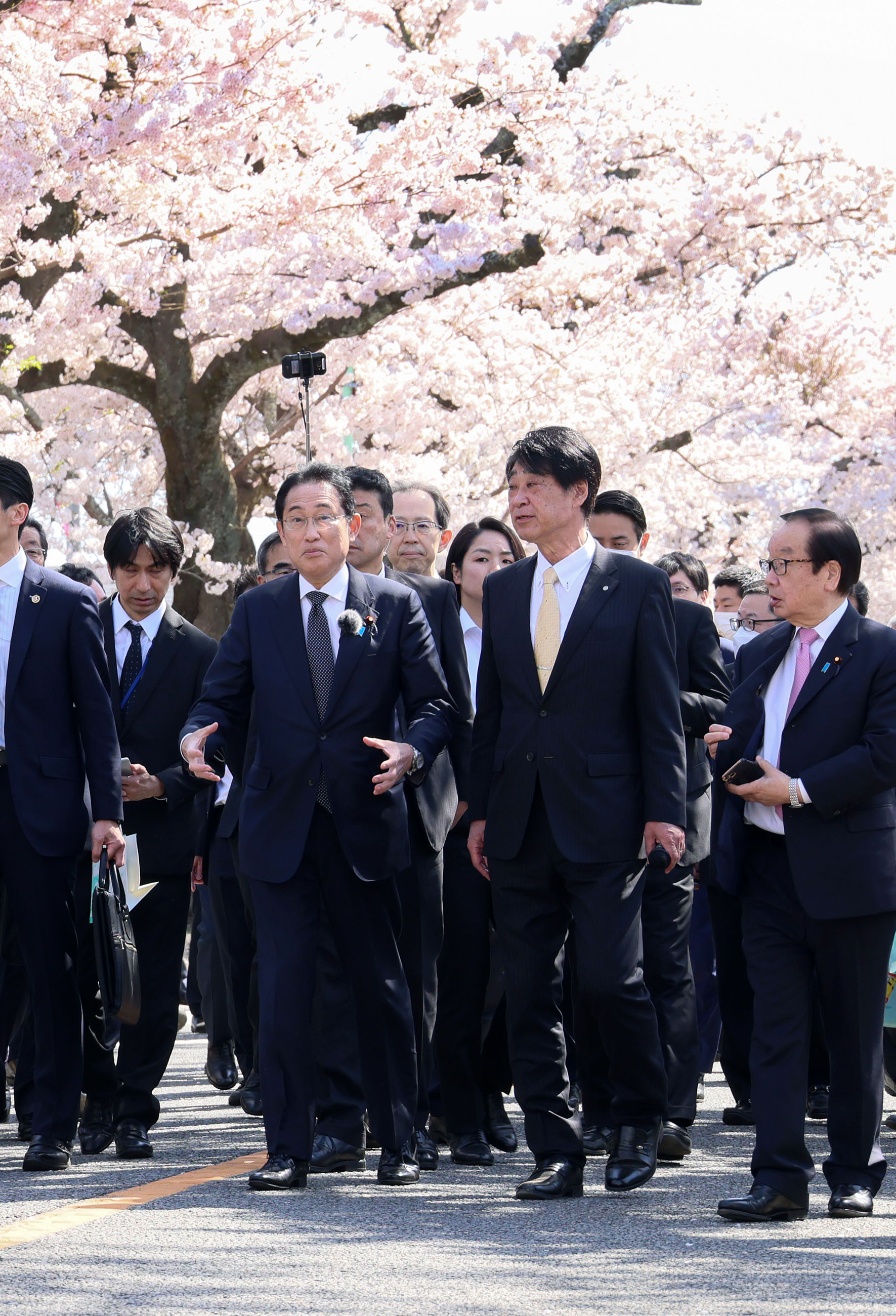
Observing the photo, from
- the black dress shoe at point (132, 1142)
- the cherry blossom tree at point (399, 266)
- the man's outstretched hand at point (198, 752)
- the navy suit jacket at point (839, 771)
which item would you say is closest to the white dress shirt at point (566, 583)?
the navy suit jacket at point (839, 771)

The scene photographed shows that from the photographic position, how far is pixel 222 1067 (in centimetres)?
803

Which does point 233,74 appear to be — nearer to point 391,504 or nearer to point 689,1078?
point 391,504

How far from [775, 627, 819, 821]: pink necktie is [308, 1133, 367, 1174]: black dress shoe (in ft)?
5.69

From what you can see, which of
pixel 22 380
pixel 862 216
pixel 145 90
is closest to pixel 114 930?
pixel 145 90

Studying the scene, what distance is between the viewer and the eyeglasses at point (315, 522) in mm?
5316

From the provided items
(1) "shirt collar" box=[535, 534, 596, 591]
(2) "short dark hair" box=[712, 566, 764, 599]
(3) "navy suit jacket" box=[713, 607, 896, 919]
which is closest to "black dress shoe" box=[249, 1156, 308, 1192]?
(3) "navy suit jacket" box=[713, 607, 896, 919]

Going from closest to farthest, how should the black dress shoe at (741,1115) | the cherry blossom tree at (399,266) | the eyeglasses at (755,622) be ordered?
the black dress shoe at (741,1115) → the eyeglasses at (755,622) → the cherry blossom tree at (399,266)

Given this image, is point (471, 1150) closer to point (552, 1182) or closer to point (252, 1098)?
point (552, 1182)

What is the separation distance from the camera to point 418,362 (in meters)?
19.7

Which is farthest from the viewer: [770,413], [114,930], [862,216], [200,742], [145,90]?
[770,413]

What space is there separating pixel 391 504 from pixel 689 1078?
2238 mm

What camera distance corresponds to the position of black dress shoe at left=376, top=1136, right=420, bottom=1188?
520cm

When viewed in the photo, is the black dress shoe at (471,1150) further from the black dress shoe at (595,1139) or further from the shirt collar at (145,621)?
the shirt collar at (145,621)

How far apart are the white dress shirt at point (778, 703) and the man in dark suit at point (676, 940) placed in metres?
0.56
